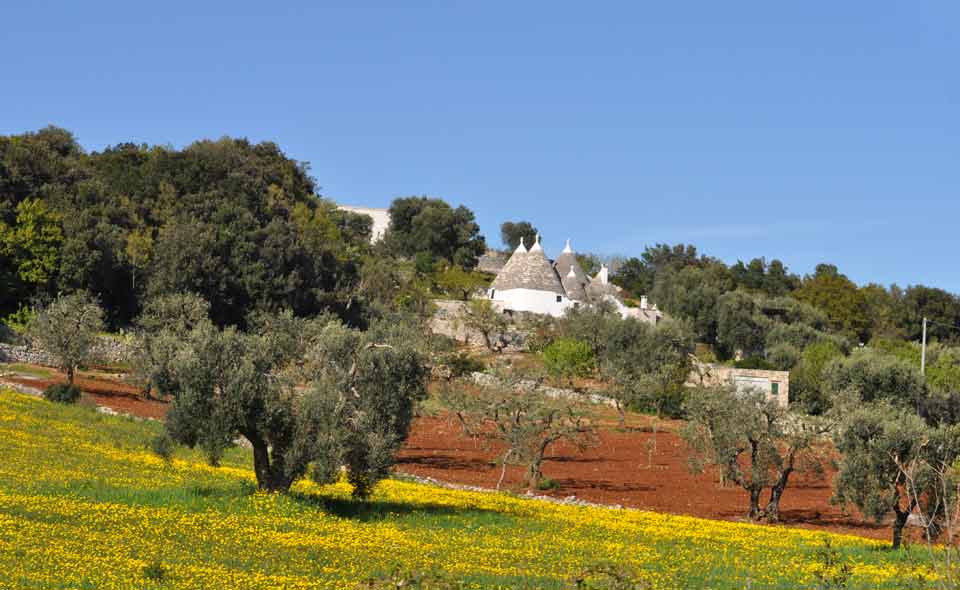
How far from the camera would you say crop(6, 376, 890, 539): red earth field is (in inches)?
1553

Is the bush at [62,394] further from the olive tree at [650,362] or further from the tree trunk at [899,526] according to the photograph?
the olive tree at [650,362]

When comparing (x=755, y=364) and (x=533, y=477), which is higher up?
(x=755, y=364)

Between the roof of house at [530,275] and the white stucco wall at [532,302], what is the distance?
45 cm

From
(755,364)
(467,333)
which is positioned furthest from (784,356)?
(467,333)

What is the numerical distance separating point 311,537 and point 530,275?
80155 millimetres

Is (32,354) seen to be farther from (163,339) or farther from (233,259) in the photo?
(163,339)

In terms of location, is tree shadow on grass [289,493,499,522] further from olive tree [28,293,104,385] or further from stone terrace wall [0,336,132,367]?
stone terrace wall [0,336,132,367]

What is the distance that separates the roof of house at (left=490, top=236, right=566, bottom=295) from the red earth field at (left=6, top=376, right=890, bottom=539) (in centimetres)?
3992

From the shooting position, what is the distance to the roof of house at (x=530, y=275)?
102m

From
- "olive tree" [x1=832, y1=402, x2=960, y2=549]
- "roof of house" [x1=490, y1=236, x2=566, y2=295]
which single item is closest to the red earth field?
"olive tree" [x1=832, y1=402, x2=960, y2=549]

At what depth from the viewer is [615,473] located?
47.6 meters

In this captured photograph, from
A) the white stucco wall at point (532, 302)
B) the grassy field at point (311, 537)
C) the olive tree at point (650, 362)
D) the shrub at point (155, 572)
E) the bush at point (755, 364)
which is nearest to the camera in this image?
the shrub at point (155, 572)

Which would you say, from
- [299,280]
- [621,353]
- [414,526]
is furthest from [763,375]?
[414,526]

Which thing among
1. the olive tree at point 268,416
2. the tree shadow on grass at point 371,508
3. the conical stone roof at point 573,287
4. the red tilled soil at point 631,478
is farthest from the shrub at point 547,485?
the conical stone roof at point 573,287
